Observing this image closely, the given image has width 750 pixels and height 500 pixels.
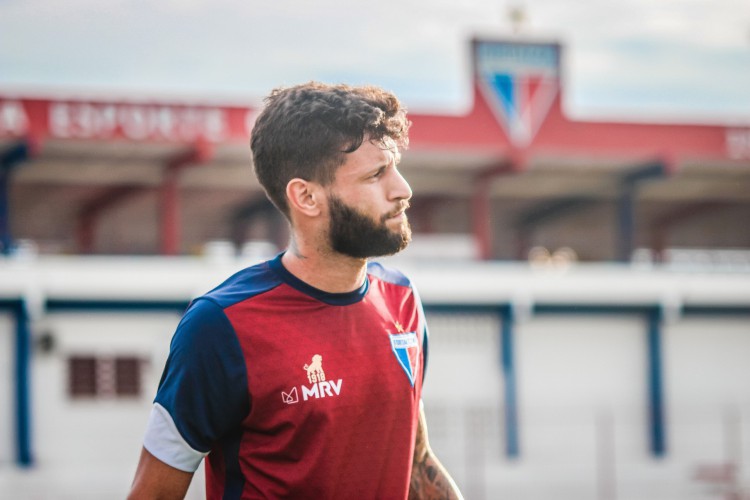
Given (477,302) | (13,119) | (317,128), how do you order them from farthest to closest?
1. (477,302)
2. (13,119)
3. (317,128)

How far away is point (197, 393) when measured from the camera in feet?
8.19

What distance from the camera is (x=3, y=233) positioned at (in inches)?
695

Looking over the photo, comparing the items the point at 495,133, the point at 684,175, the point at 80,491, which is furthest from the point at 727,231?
the point at 80,491

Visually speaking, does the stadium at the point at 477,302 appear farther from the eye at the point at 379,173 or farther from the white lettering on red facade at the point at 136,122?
the eye at the point at 379,173

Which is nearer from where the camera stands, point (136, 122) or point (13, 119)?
point (13, 119)

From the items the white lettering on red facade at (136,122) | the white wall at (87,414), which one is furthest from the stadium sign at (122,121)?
the white wall at (87,414)

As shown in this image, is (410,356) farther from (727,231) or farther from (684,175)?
(727,231)

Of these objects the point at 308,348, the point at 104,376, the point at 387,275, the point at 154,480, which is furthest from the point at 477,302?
the point at 154,480

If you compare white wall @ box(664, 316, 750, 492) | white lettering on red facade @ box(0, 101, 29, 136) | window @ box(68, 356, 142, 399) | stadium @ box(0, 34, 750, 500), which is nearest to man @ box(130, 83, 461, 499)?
stadium @ box(0, 34, 750, 500)

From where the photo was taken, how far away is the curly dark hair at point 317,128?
2625mm

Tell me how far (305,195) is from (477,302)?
53.2 feet

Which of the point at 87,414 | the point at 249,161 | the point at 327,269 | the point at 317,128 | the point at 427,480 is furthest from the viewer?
the point at 249,161

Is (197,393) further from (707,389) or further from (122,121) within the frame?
(707,389)

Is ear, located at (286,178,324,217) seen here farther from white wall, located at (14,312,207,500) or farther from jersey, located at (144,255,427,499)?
white wall, located at (14,312,207,500)
